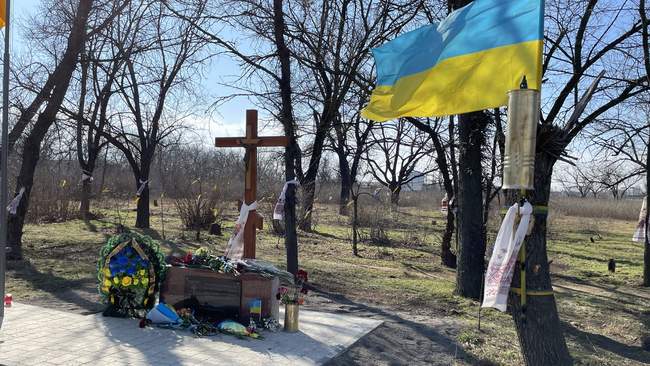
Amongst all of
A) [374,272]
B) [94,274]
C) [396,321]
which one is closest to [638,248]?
[374,272]

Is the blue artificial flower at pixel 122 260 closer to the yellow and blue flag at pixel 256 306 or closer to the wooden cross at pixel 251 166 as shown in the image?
the yellow and blue flag at pixel 256 306

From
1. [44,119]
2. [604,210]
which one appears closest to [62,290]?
[44,119]

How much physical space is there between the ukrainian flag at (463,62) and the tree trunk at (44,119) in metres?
8.41

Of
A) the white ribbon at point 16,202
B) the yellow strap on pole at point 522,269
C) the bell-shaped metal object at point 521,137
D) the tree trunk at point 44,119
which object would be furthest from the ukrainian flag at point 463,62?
the white ribbon at point 16,202

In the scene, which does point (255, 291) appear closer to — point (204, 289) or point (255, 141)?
point (204, 289)

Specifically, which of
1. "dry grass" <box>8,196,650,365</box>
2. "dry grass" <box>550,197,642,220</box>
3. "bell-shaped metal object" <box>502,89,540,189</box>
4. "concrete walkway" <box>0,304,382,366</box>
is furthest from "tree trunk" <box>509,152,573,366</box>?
"dry grass" <box>550,197,642,220</box>

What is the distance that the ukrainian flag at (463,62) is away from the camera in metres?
4.65

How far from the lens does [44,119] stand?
41.3ft

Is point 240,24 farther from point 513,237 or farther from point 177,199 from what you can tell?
point 177,199

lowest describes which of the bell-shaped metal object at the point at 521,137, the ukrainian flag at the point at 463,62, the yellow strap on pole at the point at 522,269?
the yellow strap on pole at the point at 522,269

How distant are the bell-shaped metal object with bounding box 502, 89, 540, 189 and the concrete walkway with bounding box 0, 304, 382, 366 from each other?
257cm

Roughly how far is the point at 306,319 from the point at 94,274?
4902 mm

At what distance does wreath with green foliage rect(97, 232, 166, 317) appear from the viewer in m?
6.91

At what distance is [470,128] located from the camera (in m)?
9.29
